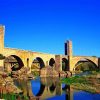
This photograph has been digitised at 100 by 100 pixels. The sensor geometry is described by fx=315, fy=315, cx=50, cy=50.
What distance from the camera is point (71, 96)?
3659 centimetres

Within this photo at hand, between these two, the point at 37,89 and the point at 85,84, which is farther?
the point at 85,84

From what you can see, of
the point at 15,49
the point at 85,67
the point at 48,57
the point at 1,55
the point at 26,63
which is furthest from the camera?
the point at 85,67

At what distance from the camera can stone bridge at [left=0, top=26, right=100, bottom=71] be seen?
6884cm

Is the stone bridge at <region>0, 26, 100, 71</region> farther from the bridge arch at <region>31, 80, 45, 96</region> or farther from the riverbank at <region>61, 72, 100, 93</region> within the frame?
the riverbank at <region>61, 72, 100, 93</region>

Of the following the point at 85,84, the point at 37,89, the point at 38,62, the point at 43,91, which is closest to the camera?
the point at 43,91

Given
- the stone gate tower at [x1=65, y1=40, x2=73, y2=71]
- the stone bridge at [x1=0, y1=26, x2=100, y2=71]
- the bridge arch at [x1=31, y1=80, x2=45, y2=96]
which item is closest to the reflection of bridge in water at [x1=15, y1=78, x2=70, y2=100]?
the bridge arch at [x1=31, y1=80, x2=45, y2=96]

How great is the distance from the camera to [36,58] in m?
87.2

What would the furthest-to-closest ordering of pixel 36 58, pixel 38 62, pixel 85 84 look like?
pixel 38 62 < pixel 36 58 < pixel 85 84

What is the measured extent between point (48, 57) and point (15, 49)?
2126cm

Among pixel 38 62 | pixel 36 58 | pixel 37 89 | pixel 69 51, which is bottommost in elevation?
pixel 37 89

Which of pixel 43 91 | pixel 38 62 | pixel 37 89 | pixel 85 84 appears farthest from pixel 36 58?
pixel 43 91

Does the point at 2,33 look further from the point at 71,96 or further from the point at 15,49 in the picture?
the point at 71,96

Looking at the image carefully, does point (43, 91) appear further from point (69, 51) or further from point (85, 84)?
point (69, 51)

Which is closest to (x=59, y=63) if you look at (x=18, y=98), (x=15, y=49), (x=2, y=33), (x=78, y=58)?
(x=78, y=58)
